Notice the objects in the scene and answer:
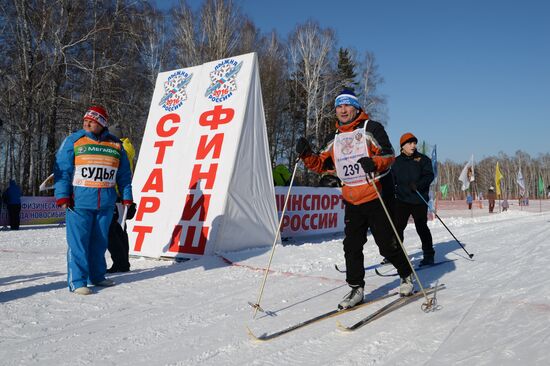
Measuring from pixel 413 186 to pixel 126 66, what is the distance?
1707cm

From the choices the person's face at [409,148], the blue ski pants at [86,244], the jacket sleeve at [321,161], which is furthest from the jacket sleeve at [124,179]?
the person's face at [409,148]

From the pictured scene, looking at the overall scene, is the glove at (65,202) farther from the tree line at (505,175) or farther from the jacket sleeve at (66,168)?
the tree line at (505,175)

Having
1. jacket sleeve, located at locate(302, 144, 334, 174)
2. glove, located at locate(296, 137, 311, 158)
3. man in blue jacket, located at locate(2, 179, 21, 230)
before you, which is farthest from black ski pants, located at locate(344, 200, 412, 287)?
man in blue jacket, located at locate(2, 179, 21, 230)

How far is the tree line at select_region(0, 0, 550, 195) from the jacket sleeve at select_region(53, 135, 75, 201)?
50.3 ft

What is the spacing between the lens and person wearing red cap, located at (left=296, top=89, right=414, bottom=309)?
3393 mm

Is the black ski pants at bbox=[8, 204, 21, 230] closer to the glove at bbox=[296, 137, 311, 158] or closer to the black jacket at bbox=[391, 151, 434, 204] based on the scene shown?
the black jacket at bbox=[391, 151, 434, 204]

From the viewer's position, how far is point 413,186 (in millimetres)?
5484

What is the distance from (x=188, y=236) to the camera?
604 centimetres

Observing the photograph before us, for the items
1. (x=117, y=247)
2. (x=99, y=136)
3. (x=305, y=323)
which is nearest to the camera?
(x=305, y=323)

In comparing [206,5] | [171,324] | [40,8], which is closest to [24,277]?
[171,324]

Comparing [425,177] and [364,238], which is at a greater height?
[425,177]

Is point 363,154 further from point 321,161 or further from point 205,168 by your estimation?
point 205,168

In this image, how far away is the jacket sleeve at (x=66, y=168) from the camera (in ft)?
12.9

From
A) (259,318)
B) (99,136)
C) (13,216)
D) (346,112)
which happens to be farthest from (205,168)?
(13,216)
